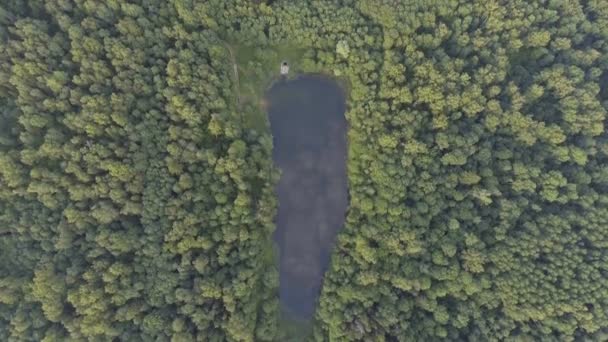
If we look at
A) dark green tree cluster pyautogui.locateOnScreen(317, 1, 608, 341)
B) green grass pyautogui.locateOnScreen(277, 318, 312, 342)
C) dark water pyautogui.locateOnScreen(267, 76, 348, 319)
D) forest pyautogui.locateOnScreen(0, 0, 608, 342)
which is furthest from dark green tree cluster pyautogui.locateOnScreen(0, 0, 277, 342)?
dark green tree cluster pyautogui.locateOnScreen(317, 1, 608, 341)

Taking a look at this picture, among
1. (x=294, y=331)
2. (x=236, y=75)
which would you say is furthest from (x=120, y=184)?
(x=294, y=331)

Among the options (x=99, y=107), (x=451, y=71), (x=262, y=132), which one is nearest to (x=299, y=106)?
(x=262, y=132)

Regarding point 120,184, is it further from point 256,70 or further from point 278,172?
point 256,70

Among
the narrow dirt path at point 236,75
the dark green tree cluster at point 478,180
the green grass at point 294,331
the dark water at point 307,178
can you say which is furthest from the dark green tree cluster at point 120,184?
the dark green tree cluster at point 478,180

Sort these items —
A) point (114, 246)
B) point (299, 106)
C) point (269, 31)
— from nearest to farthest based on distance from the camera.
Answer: point (114, 246)
point (269, 31)
point (299, 106)

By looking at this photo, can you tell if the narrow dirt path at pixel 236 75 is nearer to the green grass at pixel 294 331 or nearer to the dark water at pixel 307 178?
the dark water at pixel 307 178

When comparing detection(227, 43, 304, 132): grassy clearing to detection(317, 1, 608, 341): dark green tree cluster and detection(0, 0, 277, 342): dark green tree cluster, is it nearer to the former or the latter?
detection(0, 0, 277, 342): dark green tree cluster

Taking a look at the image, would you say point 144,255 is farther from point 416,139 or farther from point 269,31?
point 416,139
